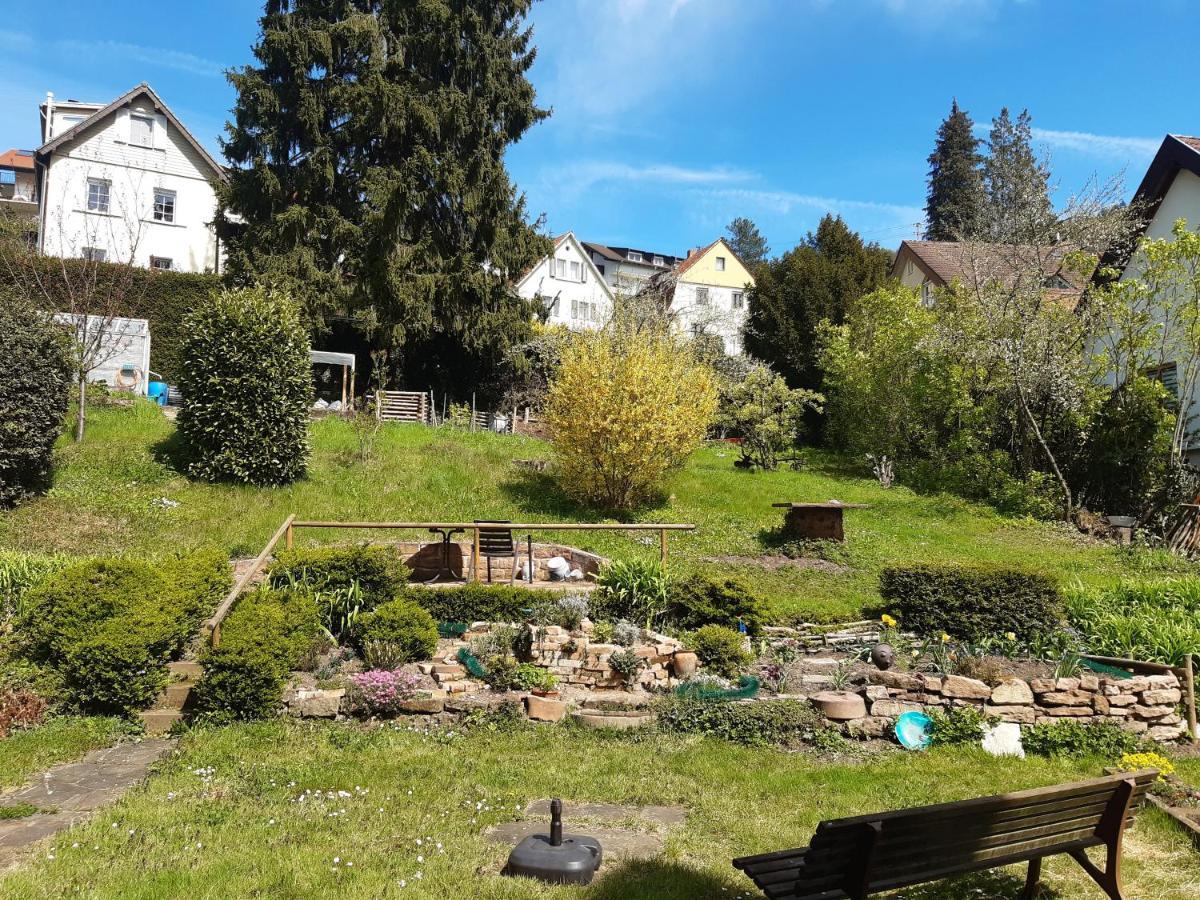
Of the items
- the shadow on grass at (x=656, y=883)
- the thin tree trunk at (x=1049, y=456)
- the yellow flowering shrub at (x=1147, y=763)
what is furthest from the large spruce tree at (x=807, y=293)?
the shadow on grass at (x=656, y=883)

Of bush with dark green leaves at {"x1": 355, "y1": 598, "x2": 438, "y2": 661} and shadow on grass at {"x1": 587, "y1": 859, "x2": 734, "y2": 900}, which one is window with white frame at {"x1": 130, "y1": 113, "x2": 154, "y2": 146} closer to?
bush with dark green leaves at {"x1": 355, "y1": 598, "x2": 438, "y2": 661}

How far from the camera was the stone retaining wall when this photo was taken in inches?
283

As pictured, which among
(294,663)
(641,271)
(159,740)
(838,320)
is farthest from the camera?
(641,271)

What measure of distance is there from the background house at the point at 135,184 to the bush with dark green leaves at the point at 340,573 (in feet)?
82.7

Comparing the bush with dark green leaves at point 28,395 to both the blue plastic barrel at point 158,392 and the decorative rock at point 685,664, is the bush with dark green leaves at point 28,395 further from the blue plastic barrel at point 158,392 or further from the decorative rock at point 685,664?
the decorative rock at point 685,664

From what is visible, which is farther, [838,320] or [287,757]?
[838,320]

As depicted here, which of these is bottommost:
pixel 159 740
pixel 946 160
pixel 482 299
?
pixel 159 740

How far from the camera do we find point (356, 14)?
27641 millimetres

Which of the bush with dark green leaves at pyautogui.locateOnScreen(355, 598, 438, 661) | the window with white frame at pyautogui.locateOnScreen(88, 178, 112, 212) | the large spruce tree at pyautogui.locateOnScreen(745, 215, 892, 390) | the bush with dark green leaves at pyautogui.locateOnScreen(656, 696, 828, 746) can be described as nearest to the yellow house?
the large spruce tree at pyautogui.locateOnScreen(745, 215, 892, 390)

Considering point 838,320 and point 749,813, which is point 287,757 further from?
point 838,320

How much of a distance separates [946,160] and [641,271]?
828 inches

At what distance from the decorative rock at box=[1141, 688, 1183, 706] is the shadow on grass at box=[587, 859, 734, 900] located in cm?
477

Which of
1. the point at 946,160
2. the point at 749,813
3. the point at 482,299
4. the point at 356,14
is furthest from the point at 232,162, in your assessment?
the point at 946,160

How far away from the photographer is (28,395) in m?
13.2
